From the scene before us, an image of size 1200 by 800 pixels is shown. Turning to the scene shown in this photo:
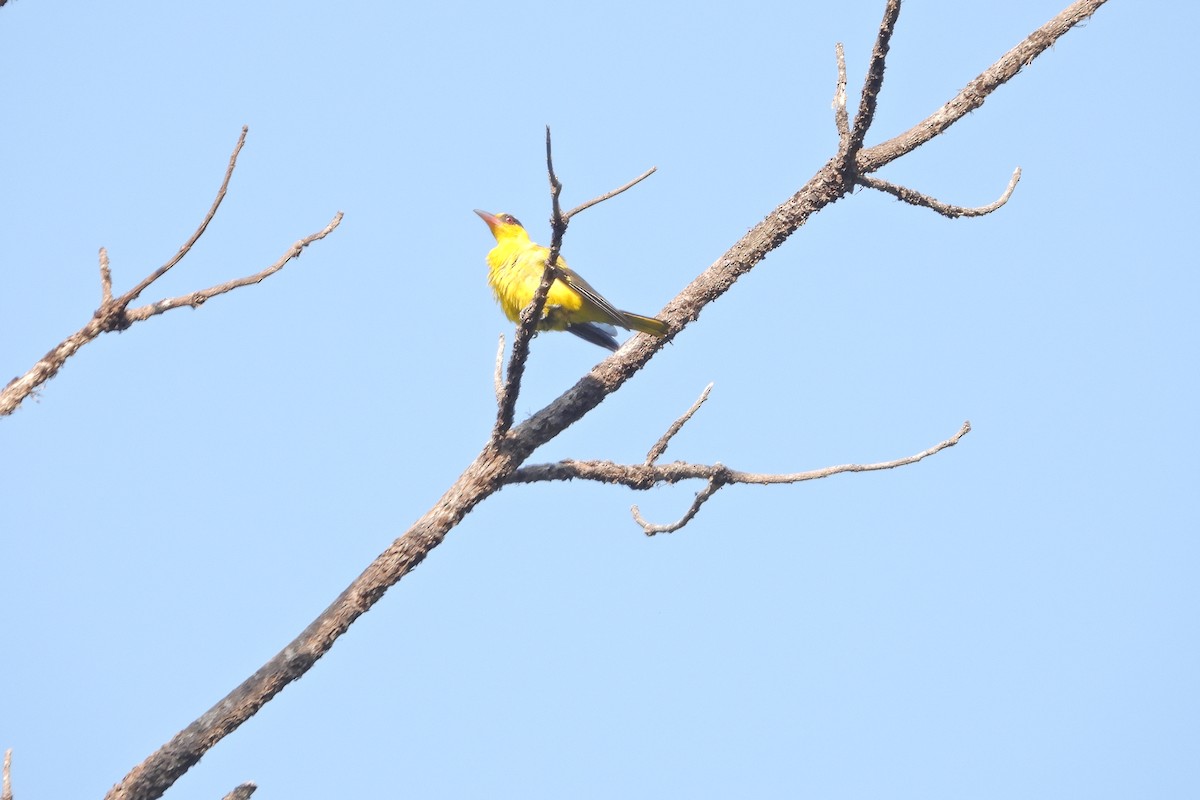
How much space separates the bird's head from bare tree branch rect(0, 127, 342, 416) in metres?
3.95

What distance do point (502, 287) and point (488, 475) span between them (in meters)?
2.64

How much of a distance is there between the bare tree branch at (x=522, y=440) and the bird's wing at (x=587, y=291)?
0.84m

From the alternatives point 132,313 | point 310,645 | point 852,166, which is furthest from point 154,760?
point 852,166

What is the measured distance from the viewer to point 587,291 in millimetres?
5934

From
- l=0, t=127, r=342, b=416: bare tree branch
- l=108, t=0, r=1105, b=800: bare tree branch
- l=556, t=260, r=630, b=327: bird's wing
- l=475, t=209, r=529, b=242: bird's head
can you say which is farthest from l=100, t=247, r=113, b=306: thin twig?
l=475, t=209, r=529, b=242: bird's head

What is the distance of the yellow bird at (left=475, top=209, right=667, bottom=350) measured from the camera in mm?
6043

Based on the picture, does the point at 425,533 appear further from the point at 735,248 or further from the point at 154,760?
the point at 735,248

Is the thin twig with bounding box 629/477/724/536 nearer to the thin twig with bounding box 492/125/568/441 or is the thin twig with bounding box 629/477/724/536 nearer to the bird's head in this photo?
the thin twig with bounding box 492/125/568/441

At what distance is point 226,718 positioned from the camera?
369 centimetres

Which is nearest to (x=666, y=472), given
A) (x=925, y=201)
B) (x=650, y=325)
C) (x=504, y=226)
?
(x=650, y=325)

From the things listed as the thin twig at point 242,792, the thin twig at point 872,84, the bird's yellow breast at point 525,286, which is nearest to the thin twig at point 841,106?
the thin twig at point 872,84

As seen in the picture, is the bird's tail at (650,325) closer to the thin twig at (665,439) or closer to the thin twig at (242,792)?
the thin twig at (665,439)

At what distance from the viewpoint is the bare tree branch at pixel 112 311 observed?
3176 millimetres

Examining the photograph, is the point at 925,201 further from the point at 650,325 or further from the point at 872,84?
the point at 650,325
